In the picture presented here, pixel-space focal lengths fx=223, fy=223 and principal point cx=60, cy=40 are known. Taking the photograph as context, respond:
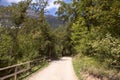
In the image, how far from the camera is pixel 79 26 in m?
20.1

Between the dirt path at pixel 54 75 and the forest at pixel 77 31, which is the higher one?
the forest at pixel 77 31

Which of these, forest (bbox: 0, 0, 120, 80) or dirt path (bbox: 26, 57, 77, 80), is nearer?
forest (bbox: 0, 0, 120, 80)

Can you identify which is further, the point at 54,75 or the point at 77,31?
the point at 77,31

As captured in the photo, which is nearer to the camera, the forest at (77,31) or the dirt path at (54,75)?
the forest at (77,31)

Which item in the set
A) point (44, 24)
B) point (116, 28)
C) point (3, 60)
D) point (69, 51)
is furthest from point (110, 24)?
point (69, 51)

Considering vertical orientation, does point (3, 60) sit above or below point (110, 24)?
below

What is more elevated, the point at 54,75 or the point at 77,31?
the point at 77,31

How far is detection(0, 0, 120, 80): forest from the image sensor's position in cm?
1108

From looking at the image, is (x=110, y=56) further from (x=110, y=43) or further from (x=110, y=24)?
(x=110, y=24)

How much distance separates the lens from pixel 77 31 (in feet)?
67.9

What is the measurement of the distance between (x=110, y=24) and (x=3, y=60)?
7.43 metres

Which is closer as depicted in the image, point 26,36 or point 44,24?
point 26,36

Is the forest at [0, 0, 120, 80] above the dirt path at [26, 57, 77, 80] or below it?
above

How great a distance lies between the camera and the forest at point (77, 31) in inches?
436
